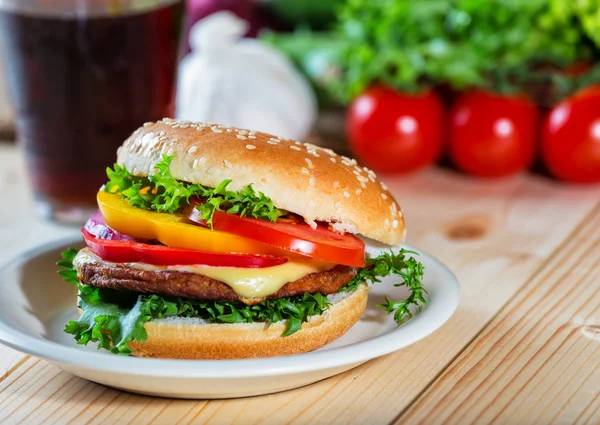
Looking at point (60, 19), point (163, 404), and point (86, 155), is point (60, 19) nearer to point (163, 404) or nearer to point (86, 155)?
point (86, 155)

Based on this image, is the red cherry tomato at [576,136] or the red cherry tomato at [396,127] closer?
the red cherry tomato at [576,136]

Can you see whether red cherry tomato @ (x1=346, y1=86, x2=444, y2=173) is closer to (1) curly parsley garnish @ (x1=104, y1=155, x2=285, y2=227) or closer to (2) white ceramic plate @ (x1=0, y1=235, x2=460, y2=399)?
(2) white ceramic plate @ (x1=0, y1=235, x2=460, y2=399)

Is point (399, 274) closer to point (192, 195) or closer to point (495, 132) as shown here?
point (192, 195)

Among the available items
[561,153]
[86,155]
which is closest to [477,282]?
[561,153]

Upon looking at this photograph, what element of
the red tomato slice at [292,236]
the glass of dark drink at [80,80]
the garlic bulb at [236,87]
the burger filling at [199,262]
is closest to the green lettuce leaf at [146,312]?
the burger filling at [199,262]

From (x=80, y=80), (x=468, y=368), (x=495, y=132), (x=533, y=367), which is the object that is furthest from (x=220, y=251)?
(x=495, y=132)

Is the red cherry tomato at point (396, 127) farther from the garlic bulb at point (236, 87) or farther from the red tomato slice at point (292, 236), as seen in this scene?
the red tomato slice at point (292, 236)

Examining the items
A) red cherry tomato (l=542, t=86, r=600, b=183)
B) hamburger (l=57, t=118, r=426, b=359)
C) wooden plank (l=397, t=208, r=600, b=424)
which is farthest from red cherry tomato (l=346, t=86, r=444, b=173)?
hamburger (l=57, t=118, r=426, b=359)

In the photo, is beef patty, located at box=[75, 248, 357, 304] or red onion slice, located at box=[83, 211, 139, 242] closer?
beef patty, located at box=[75, 248, 357, 304]
